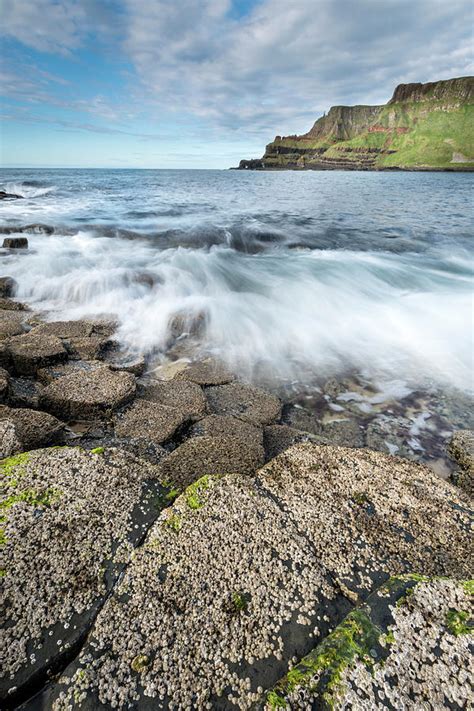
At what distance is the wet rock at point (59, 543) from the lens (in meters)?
1.44

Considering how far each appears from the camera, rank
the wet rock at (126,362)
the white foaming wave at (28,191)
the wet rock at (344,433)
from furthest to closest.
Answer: the white foaming wave at (28,191) → the wet rock at (126,362) → the wet rock at (344,433)

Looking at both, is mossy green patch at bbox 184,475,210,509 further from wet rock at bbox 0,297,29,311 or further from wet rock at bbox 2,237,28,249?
wet rock at bbox 2,237,28,249

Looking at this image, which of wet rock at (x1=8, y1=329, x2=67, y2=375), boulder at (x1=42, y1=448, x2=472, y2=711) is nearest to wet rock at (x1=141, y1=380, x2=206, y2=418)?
wet rock at (x1=8, y1=329, x2=67, y2=375)

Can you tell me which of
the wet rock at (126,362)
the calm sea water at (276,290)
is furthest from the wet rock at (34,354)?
the calm sea water at (276,290)

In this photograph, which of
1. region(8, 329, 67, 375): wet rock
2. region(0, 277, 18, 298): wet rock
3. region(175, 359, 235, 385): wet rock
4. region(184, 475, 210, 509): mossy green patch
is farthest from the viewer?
region(0, 277, 18, 298): wet rock

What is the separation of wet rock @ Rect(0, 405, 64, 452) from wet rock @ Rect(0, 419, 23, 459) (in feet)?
0.16

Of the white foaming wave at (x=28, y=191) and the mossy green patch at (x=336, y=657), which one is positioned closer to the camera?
the mossy green patch at (x=336, y=657)

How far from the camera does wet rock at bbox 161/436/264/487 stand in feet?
8.21

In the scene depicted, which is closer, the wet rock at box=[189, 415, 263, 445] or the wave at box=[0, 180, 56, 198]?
the wet rock at box=[189, 415, 263, 445]

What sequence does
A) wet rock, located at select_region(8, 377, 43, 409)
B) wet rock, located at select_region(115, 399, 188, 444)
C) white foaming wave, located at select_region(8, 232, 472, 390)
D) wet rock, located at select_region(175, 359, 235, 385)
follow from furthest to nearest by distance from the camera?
white foaming wave, located at select_region(8, 232, 472, 390) < wet rock, located at select_region(175, 359, 235, 385) < wet rock, located at select_region(8, 377, 43, 409) < wet rock, located at select_region(115, 399, 188, 444)

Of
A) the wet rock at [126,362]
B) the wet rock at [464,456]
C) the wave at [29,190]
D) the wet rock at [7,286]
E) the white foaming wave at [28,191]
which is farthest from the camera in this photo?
the wave at [29,190]

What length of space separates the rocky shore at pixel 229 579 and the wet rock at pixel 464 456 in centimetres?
120

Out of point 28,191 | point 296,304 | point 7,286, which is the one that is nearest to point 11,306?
point 7,286

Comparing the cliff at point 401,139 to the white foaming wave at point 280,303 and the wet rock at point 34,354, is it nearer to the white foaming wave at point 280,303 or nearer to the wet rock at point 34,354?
the white foaming wave at point 280,303
